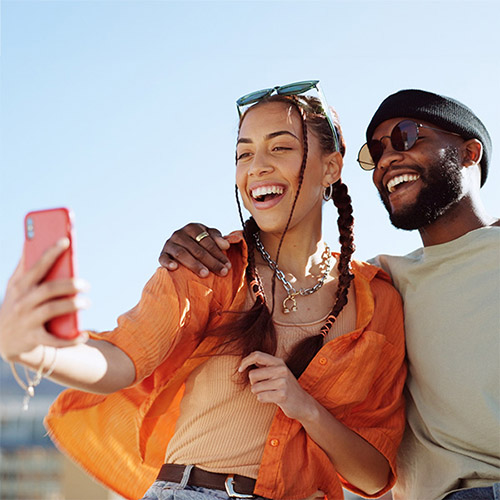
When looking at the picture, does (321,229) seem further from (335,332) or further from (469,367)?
(469,367)

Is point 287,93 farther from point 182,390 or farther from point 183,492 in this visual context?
point 183,492

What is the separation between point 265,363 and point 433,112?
177 centimetres

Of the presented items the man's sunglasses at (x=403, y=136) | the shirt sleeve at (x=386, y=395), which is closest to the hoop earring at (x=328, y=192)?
the man's sunglasses at (x=403, y=136)

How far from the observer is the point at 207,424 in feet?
9.53

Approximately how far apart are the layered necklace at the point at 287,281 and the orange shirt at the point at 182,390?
161mm

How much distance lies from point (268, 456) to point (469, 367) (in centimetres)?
99

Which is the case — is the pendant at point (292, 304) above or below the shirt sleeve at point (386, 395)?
above

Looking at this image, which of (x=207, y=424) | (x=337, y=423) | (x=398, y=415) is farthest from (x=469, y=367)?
(x=207, y=424)

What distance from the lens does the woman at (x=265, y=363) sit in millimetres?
2766

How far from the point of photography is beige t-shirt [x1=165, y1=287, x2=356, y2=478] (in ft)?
9.29

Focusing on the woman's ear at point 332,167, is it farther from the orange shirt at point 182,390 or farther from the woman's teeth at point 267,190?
the orange shirt at point 182,390

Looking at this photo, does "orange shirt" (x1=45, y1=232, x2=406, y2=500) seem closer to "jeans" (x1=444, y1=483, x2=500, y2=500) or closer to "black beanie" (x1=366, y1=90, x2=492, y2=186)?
"jeans" (x1=444, y1=483, x2=500, y2=500)

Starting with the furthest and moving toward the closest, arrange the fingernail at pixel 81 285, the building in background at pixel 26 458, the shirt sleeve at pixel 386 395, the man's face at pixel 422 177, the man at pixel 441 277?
the building in background at pixel 26 458 < the man's face at pixel 422 177 < the shirt sleeve at pixel 386 395 < the man at pixel 441 277 < the fingernail at pixel 81 285

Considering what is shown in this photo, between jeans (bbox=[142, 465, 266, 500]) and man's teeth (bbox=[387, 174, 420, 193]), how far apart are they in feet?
5.83
